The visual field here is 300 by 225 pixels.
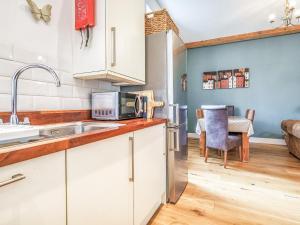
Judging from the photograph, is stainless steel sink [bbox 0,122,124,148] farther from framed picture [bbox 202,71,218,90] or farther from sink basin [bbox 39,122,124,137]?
framed picture [bbox 202,71,218,90]

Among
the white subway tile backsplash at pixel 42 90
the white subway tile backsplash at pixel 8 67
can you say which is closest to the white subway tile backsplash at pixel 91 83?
the white subway tile backsplash at pixel 42 90

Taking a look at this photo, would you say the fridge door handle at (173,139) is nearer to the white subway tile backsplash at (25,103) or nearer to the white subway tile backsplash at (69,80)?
the white subway tile backsplash at (69,80)

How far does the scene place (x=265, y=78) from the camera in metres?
4.42

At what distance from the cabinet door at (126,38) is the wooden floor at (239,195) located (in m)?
1.32

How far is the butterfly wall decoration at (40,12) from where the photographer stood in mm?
1150

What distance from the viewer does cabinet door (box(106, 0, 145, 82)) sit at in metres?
1.33

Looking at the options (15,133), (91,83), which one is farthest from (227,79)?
(15,133)

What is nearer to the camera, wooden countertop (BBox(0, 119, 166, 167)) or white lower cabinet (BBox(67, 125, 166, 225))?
wooden countertop (BBox(0, 119, 166, 167))

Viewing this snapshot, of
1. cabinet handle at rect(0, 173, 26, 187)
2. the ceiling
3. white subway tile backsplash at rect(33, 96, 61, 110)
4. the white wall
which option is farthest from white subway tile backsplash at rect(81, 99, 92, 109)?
the ceiling

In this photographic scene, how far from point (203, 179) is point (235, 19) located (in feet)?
10.9

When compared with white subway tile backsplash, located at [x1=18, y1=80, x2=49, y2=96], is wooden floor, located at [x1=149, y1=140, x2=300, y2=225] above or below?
below

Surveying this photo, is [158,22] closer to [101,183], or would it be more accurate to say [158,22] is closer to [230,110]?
[101,183]

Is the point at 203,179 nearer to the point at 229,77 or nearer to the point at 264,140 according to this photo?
the point at 264,140

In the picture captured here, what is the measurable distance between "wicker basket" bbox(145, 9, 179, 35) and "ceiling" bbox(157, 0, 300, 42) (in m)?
1.58
